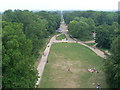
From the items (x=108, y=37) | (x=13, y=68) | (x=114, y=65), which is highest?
(x=13, y=68)

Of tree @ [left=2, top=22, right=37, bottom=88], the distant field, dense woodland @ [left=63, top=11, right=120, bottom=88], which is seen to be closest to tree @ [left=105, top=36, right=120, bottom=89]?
dense woodland @ [left=63, top=11, right=120, bottom=88]

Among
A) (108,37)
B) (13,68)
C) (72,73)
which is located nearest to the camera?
(13,68)

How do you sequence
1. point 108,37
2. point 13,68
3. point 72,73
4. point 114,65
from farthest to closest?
1. point 108,37
2. point 72,73
3. point 114,65
4. point 13,68

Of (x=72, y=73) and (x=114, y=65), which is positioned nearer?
(x=114, y=65)

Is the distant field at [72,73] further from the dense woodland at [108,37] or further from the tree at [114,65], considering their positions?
the dense woodland at [108,37]

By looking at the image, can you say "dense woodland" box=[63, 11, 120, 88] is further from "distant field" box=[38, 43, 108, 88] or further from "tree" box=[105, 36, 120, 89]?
"distant field" box=[38, 43, 108, 88]

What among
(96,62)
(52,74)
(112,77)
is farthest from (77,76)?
(96,62)

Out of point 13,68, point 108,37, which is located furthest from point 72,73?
point 108,37

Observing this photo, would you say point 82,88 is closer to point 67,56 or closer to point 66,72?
point 66,72

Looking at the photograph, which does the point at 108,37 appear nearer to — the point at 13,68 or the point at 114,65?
the point at 114,65
